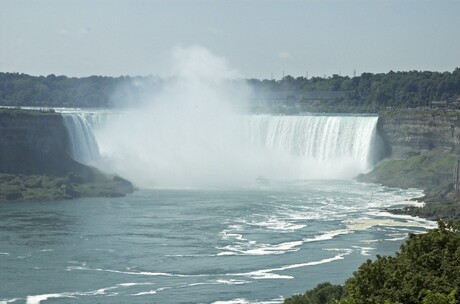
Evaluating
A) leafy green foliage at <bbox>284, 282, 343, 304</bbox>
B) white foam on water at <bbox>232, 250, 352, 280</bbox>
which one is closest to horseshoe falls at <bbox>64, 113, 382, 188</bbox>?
white foam on water at <bbox>232, 250, 352, 280</bbox>

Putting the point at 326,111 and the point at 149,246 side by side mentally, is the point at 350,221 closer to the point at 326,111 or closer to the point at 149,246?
the point at 149,246

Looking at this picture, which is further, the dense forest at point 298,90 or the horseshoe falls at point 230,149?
the dense forest at point 298,90

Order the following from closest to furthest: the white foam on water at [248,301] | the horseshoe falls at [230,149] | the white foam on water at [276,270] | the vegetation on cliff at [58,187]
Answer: the white foam on water at [248,301] → the white foam on water at [276,270] → the vegetation on cliff at [58,187] → the horseshoe falls at [230,149]

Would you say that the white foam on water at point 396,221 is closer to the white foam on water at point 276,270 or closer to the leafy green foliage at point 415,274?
the white foam on water at point 276,270

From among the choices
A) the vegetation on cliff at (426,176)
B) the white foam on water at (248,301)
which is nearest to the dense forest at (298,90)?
the vegetation on cliff at (426,176)

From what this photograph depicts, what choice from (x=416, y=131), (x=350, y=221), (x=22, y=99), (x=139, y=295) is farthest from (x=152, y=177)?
(x=22, y=99)

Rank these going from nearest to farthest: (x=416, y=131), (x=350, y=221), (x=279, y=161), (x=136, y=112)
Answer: (x=350, y=221), (x=416, y=131), (x=279, y=161), (x=136, y=112)
